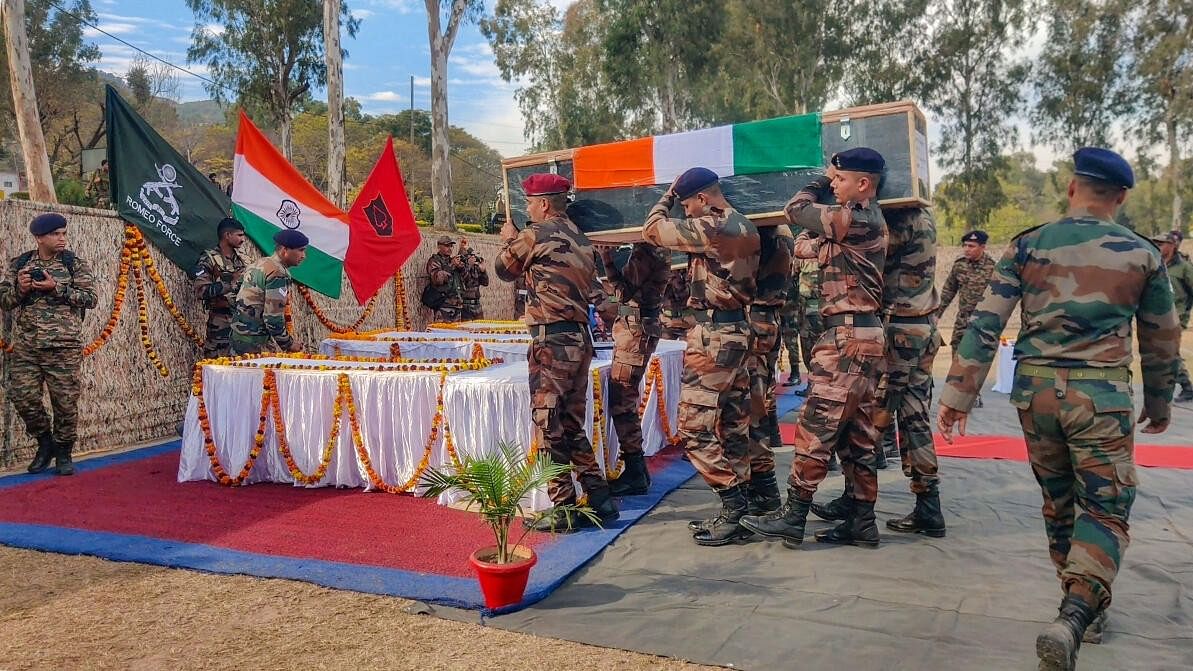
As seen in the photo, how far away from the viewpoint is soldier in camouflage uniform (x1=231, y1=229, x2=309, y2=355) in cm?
560

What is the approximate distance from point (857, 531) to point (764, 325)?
110cm

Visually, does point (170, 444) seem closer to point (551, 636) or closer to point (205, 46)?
point (551, 636)

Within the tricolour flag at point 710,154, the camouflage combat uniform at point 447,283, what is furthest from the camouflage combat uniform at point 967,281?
the camouflage combat uniform at point 447,283

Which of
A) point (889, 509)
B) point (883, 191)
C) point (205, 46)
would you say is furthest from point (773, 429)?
point (205, 46)

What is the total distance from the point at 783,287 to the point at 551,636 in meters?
2.16

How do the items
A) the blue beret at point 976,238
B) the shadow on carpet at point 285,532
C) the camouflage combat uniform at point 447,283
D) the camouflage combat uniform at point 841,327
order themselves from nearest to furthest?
the shadow on carpet at point 285,532, the camouflage combat uniform at point 841,327, the blue beret at point 976,238, the camouflage combat uniform at point 447,283

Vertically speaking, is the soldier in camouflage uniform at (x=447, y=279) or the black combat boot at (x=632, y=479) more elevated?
the soldier in camouflage uniform at (x=447, y=279)

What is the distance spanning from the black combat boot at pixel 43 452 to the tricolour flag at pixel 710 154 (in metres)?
3.96

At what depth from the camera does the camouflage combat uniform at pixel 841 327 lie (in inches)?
135

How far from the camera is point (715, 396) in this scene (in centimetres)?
365

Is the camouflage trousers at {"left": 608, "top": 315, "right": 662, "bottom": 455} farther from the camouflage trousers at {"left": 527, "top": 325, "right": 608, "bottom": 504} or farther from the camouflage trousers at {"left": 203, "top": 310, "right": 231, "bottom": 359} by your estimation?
the camouflage trousers at {"left": 203, "top": 310, "right": 231, "bottom": 359}

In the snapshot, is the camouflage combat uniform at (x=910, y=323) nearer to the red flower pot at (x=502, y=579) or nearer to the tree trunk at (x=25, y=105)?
the red flower pot at (x=502, y=579)

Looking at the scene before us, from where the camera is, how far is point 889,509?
4.25 metres

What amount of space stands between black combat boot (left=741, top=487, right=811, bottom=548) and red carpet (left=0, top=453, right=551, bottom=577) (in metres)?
1.02
